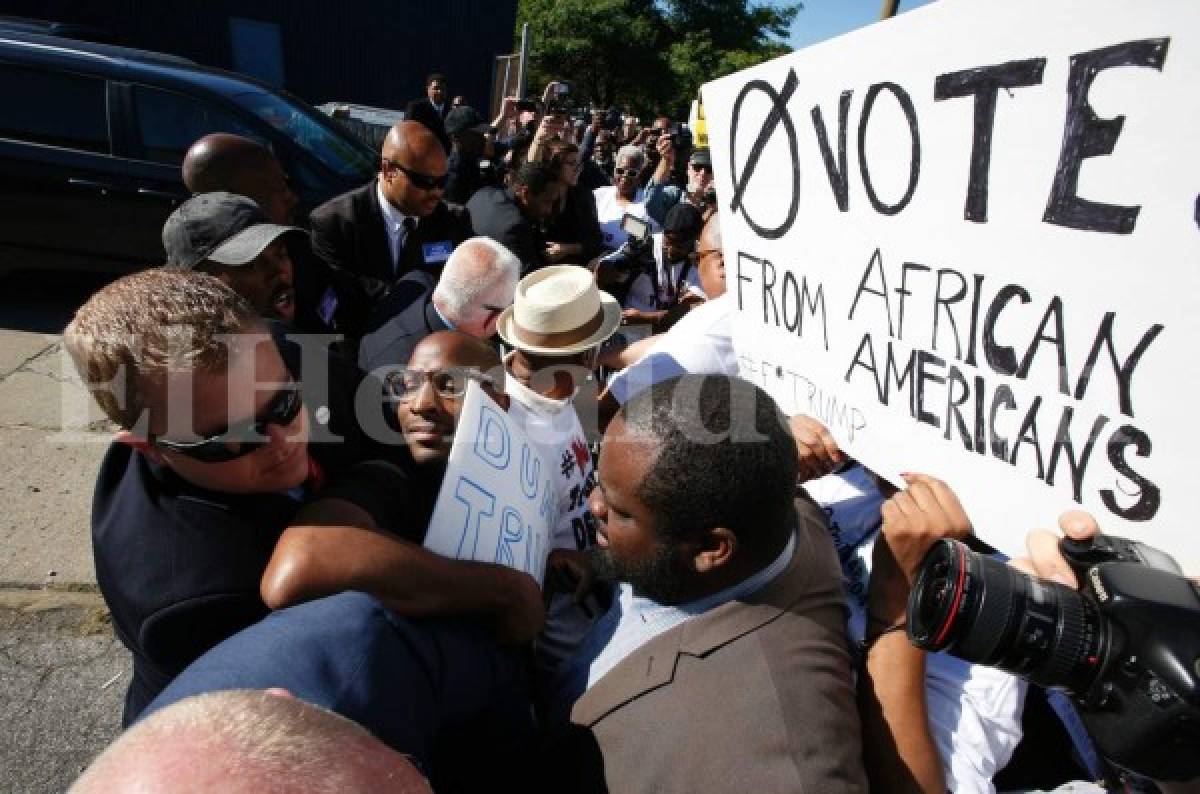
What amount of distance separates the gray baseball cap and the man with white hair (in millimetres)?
466

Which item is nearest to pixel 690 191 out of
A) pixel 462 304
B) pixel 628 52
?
pixel 462 304

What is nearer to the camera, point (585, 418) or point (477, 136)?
point (585, 418)

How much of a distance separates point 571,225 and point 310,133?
240 centimetres

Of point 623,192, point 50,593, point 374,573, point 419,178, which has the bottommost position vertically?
point 50,593

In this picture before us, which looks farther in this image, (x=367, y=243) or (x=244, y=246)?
(x=367, y=243)

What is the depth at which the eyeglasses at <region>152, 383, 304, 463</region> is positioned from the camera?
1109 millimetres

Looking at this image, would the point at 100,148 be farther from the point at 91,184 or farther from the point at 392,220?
the point at 392,220

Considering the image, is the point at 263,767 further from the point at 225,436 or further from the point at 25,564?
the point at 25,564

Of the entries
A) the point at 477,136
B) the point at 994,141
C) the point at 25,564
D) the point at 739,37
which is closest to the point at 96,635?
the point at 25,564

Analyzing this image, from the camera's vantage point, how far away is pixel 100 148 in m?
5.09

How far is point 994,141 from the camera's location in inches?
45.5

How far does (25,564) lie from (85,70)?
3.94 meters

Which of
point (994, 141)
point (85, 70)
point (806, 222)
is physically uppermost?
point (85, 70)

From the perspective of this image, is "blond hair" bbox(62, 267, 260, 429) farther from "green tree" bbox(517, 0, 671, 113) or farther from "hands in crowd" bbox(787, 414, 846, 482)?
"green tree" bbox(517, 0, 671, 113)
